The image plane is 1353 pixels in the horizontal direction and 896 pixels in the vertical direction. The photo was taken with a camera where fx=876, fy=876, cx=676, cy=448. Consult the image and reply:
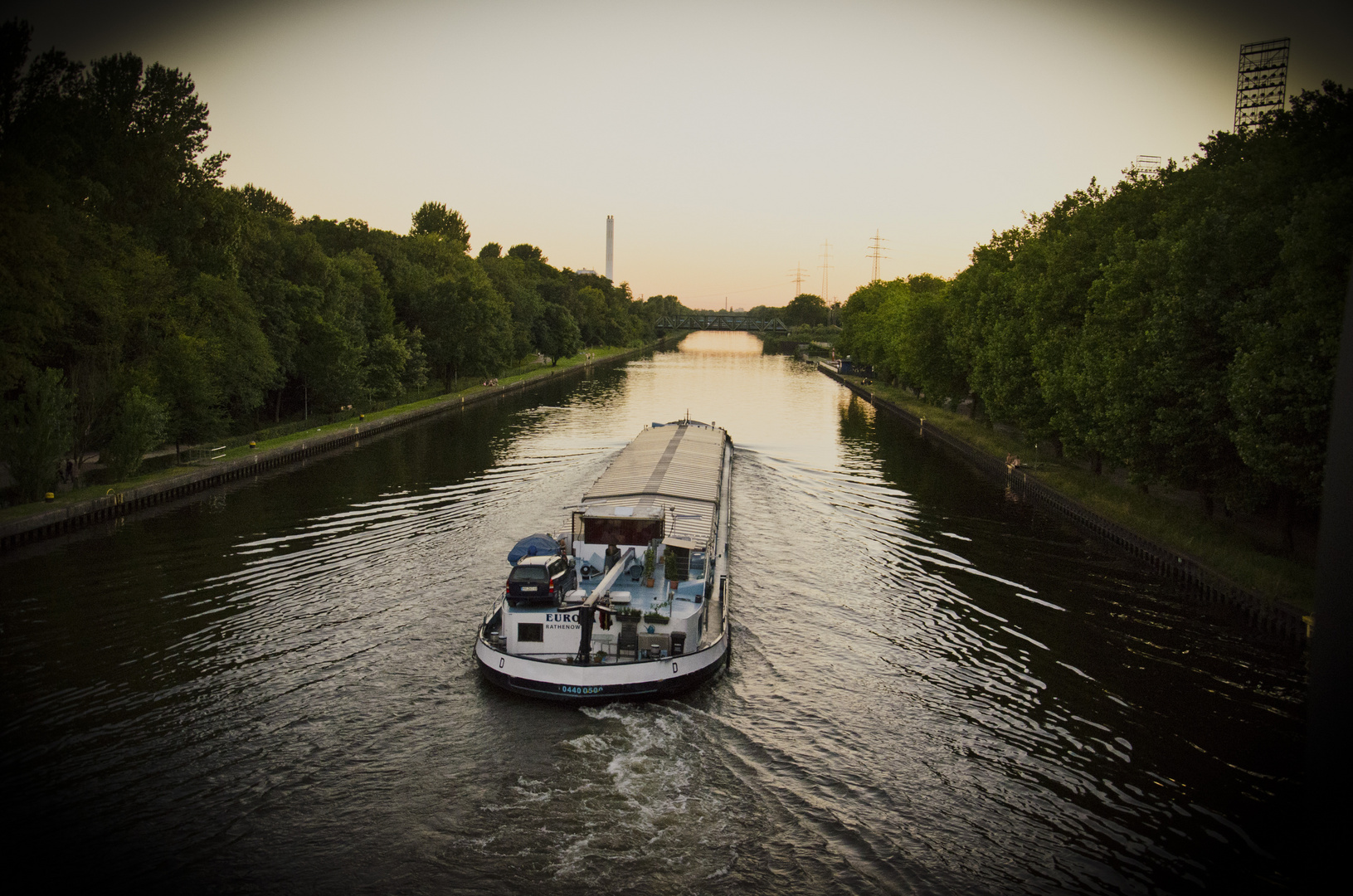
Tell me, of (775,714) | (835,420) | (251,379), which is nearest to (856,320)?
(835,420)

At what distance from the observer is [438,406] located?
85312mm

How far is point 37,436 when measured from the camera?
129ft

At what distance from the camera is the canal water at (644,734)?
1642cm

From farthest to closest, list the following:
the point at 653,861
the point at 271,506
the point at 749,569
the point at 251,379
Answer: the point at 251,379 < the point at 271,506 < the point at 749,569 < the point at 653,861

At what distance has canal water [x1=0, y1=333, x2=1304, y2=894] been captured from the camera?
53.9ft

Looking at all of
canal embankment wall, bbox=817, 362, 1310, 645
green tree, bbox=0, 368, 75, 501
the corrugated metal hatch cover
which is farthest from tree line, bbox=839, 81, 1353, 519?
green tree, bbox=0, 368, 75, 501

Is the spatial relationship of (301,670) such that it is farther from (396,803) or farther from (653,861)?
(653,861)

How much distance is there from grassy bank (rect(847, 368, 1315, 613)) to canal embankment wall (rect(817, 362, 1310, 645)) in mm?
282

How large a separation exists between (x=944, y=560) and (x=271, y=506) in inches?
1274

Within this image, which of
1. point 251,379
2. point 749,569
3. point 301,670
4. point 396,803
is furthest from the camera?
point 251,379

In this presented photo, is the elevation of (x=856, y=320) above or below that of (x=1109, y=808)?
above

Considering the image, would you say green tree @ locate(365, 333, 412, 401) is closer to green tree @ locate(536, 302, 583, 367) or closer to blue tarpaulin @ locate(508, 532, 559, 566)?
blue tarpaulin @ locate(508, 532, 559, 566)

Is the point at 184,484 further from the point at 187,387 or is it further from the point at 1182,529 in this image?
the point at 1182,529

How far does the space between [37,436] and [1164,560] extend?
1913 inches
